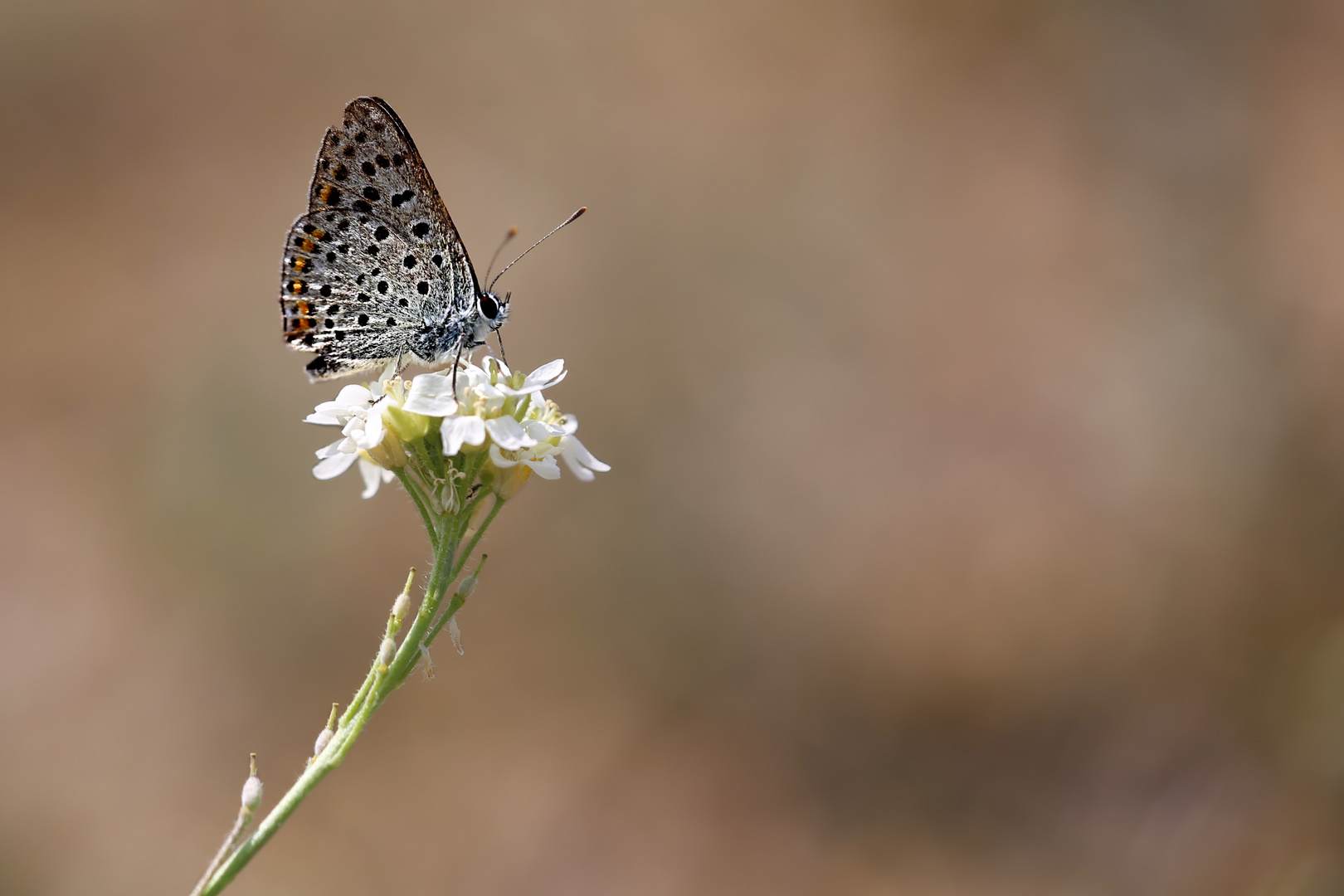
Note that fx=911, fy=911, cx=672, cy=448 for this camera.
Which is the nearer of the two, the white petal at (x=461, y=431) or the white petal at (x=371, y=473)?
the white petal at (x=461, y=431)

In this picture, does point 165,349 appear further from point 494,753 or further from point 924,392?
point 924,392

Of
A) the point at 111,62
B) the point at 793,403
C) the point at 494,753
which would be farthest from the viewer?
the point at 111,62

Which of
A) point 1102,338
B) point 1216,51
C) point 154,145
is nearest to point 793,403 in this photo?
point 1102,338

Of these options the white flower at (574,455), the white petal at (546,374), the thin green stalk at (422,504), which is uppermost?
the white petal at (546,374)

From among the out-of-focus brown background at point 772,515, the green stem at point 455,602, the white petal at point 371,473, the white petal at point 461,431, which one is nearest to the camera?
the green stem at point 455,602

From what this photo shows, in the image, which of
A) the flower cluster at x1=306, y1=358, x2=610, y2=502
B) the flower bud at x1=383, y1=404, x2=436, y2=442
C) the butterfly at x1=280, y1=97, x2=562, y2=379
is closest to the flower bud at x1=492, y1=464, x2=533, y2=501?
the flower cluster at x1=306, y1=358, x2=610, y2=502

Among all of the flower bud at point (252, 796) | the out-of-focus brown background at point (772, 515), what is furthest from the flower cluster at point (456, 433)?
the out-of-focus brown background at point (772, 515)

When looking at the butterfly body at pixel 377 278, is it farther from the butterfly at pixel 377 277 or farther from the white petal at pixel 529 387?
the white petal at pixel 529 387

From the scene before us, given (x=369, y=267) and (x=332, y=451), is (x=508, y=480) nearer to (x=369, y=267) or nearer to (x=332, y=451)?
(x=332, y=451)
